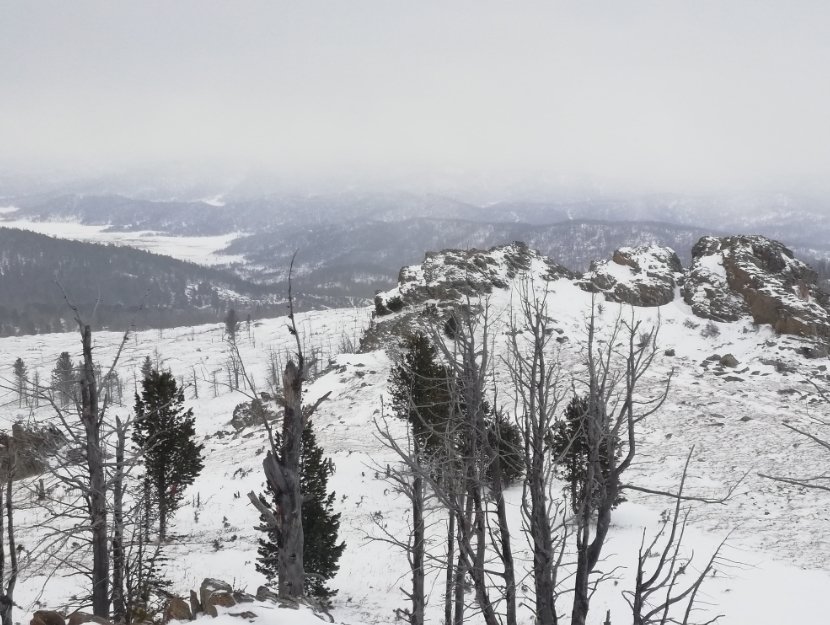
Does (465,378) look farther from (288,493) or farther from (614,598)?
(614,598)

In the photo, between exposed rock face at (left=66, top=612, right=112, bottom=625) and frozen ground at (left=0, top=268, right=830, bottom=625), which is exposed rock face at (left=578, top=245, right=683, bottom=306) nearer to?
frozen ground at (left=0, top=268, right=830, bottom=625)

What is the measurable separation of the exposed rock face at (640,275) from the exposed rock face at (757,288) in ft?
7.46

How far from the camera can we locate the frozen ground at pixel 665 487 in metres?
14.9

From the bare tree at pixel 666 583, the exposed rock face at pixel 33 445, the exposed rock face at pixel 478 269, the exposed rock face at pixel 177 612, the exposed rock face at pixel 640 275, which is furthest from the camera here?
the exposed rock face at pixel 640 275

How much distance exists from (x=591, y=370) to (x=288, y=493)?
240 inches

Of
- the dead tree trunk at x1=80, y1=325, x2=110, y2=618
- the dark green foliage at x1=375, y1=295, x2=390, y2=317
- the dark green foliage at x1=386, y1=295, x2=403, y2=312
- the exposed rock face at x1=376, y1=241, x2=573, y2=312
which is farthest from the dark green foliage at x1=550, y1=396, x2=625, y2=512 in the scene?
the dark green foliage at x1=375, y1=295, x2=390, y2=317

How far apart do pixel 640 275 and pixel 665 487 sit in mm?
36518

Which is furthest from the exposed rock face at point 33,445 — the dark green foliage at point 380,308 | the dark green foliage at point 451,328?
the dark green foliage at point 380,308

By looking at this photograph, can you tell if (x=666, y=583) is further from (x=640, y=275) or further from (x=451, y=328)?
(x=640, y=275)

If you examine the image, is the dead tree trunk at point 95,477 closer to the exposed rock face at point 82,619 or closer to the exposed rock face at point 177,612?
the exposed rock face at point 82,619

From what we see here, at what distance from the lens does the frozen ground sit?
14.9 m

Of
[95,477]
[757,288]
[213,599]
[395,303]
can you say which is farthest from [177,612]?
[757,288]

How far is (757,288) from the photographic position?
45.9 m

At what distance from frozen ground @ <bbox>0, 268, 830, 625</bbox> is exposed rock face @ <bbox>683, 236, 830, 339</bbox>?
A: 1821 millimetres
